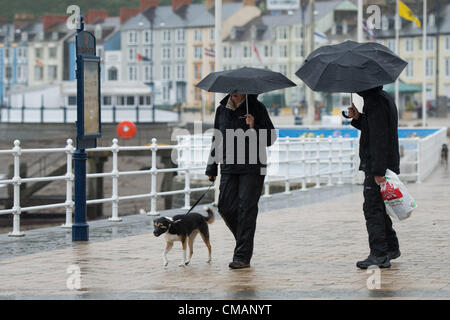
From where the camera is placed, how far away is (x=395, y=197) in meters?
9.89

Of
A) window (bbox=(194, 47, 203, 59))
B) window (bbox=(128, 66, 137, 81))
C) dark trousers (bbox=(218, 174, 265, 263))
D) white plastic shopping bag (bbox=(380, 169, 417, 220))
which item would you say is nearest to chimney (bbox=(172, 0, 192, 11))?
window (bbox=(194, 47, 203, 59))

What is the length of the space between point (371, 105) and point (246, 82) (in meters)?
1.23

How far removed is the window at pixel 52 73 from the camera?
139625mm

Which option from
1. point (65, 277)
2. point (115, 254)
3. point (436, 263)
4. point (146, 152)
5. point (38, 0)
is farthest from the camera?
point (38, 0)

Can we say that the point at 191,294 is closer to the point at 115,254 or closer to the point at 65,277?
the point at 65,277

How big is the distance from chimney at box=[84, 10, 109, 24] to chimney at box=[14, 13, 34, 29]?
30.1 ft

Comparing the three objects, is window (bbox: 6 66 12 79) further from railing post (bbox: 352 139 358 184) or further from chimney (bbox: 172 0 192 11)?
railing post (bbox: 352 139 358 184)

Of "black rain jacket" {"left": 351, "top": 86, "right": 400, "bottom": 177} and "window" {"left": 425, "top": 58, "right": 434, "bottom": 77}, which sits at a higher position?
"window" {"left": 425, "top": 58, "right": 434, "bottom": 77}

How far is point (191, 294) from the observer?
8648 mm

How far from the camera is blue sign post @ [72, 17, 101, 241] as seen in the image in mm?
12547

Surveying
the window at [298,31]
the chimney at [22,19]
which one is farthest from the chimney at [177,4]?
the chimney at [22,19]

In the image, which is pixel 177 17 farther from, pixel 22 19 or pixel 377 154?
pixel 377 154

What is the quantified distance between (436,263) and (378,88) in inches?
76.9

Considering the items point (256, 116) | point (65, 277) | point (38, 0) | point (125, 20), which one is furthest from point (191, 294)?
point (125, 20)
